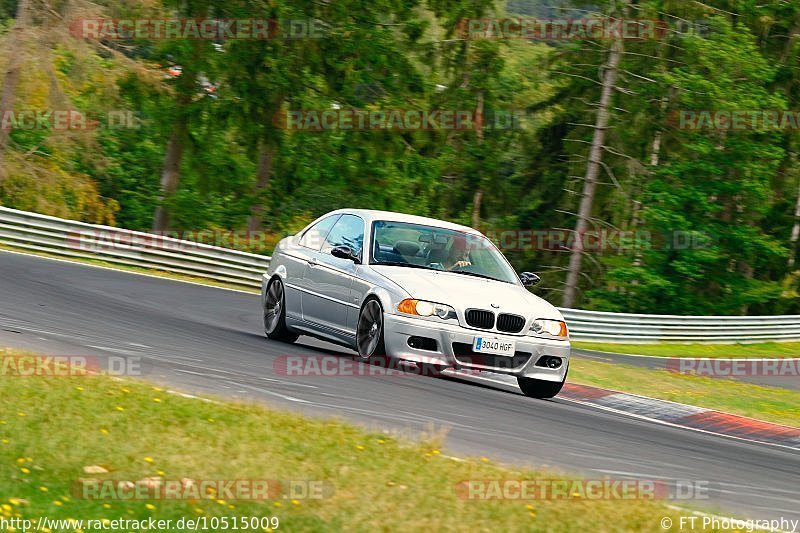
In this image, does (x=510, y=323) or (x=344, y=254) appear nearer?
(x=510, y=323)

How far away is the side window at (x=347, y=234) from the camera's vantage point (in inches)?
514

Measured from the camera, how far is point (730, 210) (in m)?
43.9

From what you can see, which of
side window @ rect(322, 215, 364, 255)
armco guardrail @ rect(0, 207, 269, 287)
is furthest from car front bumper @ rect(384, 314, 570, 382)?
armco guardrail @ rect(0, 207, 269, 287)

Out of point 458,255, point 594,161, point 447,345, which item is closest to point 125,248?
point 458,255

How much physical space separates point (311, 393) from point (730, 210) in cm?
3623

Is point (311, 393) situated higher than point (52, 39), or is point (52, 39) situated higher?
point (52, 39)

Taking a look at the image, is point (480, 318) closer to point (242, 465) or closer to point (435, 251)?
point (435, 251)

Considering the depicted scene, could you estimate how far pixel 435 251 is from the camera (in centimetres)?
1292

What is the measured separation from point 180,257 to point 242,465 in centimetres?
1987

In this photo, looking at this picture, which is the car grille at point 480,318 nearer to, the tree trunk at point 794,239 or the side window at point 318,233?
the side window at point 318,233

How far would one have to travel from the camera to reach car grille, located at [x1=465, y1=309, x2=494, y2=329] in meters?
11.8

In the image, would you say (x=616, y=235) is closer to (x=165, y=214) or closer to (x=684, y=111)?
(x=684, y=111)

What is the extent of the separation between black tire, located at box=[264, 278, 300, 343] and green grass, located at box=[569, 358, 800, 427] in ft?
13.4

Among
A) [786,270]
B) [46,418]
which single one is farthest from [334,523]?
[786,270]
